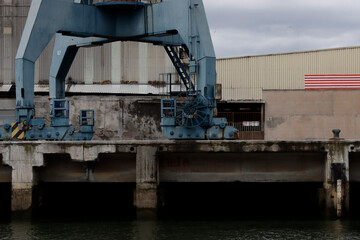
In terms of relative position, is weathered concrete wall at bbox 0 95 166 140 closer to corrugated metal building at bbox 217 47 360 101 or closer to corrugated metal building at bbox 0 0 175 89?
Answer: corrugated metal building at bbox 0 0 175 89

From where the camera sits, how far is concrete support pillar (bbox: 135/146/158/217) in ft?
59.8

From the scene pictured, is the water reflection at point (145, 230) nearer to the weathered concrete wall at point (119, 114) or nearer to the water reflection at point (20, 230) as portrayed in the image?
the water reflection at point (20, 230)

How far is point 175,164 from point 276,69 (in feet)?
58.0

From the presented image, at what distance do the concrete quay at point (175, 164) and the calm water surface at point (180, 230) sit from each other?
81cm

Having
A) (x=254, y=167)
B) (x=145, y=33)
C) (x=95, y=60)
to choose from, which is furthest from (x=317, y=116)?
(x=254, y=167)

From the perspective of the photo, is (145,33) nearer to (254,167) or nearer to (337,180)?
(254,167)

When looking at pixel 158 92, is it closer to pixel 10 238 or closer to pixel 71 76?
pixel 71 76

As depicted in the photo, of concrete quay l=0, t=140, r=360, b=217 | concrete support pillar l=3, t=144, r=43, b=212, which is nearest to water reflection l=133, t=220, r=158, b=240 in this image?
concrete quay l=0, t=140, r=360, b=217

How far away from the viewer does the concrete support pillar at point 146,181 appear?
18234 mm

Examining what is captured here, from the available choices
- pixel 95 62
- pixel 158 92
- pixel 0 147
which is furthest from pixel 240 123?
pixel 0 147

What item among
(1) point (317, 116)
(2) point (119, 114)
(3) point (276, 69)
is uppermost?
(3) point (276, 69)

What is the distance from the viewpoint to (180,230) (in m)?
17.1

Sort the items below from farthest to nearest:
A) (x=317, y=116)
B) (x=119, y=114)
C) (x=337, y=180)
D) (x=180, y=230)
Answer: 1. (x=317, y=116)
2. (x=119, y=114)
3. (x=337, y=180)
4. (x=180, y=230)

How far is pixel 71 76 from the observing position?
3503 cm
